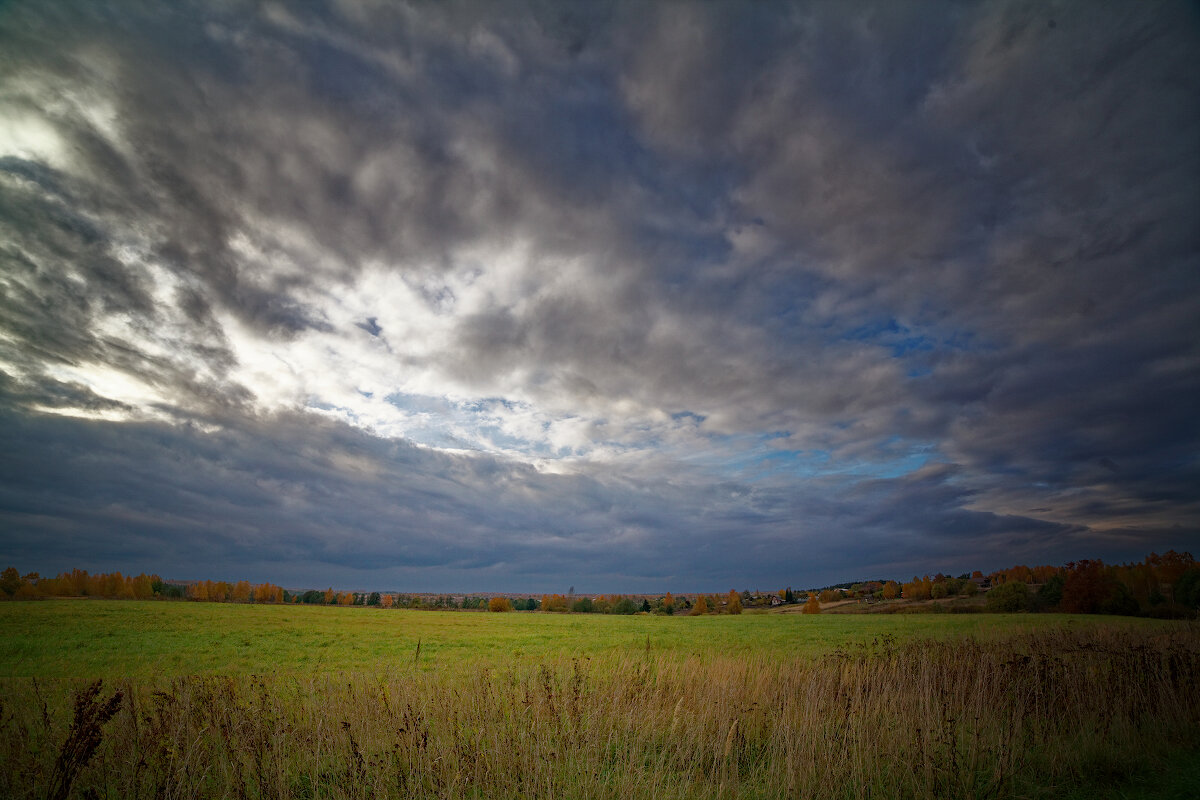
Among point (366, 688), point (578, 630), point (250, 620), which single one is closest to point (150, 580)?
point (250, 620)

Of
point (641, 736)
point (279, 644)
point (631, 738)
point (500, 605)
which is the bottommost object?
point (500, 605)

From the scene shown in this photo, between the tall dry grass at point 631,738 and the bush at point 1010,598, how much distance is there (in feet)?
277

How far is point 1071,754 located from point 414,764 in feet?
34.9

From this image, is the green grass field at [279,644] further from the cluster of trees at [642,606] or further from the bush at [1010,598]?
the cluster of trees at [642,606]

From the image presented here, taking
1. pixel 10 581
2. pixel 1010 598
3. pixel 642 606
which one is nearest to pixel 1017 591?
pixel 1010 598

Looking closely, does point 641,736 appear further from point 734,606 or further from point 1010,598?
point 734,606

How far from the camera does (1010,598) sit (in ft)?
257

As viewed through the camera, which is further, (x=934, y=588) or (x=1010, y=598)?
(x=934, y=588)

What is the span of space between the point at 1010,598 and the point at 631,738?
96.6 metres

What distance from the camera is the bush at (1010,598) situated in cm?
7738

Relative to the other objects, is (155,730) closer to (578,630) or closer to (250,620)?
(578,630)

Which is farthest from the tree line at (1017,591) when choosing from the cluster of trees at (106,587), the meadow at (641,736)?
the meadow at (641,736)

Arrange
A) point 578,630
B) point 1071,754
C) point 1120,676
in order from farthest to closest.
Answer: point 578,630 < point 1120,676 < point 1071,754

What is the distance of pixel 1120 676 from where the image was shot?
1148 centimetres
